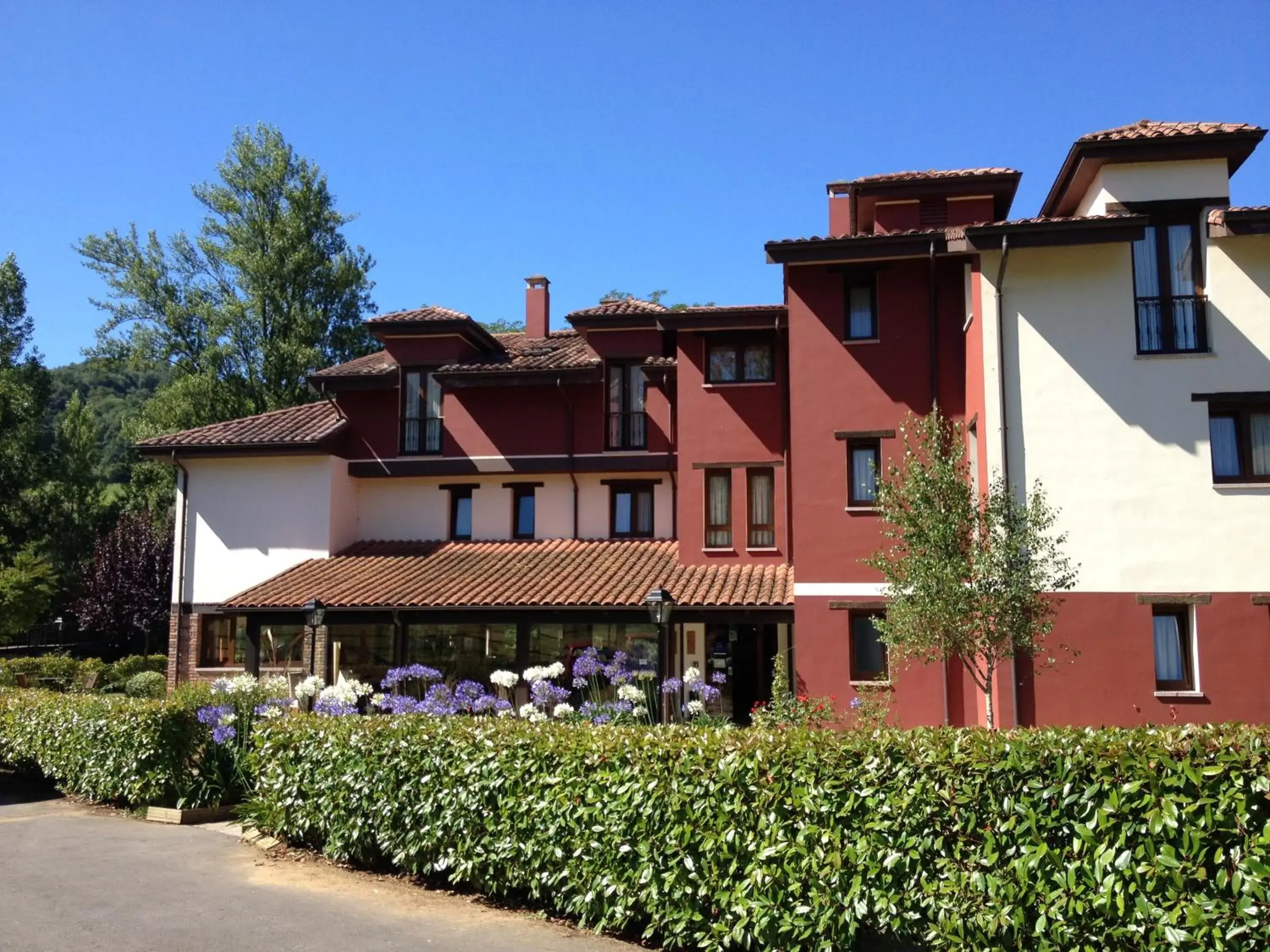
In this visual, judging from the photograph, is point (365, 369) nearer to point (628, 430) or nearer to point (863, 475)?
point (628, 430)

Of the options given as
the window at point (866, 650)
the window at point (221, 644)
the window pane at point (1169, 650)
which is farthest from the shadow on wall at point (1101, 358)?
the window at point (221, 644)

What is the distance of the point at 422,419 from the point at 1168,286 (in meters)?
16.5

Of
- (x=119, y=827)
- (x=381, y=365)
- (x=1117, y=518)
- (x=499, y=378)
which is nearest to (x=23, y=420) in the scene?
(x=381, y=365)

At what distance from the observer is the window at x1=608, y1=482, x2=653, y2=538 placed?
958 inches

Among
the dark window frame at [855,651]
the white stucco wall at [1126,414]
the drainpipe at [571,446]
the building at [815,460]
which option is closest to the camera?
the white stucco wall at [1126,414]

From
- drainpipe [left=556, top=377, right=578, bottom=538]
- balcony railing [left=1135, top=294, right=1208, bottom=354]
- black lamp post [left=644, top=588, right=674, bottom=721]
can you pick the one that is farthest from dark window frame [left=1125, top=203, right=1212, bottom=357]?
drainpipe [left=556, top=377, right=578, bottom=538]

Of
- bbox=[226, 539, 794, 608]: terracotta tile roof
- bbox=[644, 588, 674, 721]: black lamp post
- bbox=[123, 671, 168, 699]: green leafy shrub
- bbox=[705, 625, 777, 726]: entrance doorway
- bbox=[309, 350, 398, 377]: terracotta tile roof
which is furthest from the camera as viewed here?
bbox=[123, 671, 168, 699]: green leafy shrub

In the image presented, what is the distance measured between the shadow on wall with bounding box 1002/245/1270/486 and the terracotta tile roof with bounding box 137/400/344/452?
15.5 meters

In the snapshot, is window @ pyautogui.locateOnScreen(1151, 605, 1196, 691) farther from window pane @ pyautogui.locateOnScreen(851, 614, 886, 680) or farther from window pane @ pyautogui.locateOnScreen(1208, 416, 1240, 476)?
window pane @ pyautogui.locateOnScreen(851, 614, 886, 680)

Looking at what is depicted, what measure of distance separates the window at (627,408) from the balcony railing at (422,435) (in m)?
4.32

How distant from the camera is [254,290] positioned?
38156 mm

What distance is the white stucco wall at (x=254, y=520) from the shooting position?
2458cm

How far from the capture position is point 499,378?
24.7 m

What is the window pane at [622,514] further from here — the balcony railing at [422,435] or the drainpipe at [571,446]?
the balcony railing at [422,435]
